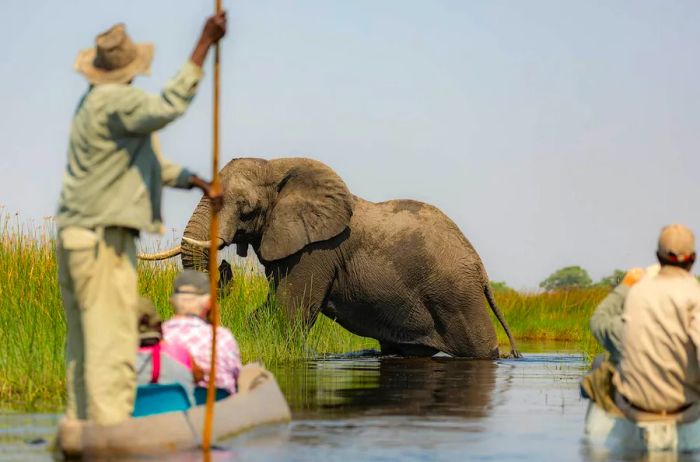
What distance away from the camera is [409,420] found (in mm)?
11664

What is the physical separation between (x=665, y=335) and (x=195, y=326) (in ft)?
9.39

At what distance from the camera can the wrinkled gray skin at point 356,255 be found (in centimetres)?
2034

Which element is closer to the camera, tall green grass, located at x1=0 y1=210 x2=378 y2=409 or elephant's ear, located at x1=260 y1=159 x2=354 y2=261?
tall green grass, located at x1=0 y1=210 x2=378 y2=409

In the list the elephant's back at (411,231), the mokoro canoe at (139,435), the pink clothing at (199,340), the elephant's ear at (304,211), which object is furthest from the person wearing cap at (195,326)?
the elephant's back at (411,231)

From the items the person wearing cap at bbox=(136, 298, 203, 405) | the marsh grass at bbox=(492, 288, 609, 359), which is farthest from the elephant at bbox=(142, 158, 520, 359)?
the person wearing cap at bbox=(136, 298, 203, 405)

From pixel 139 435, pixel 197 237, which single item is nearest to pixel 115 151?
pixel 139 435

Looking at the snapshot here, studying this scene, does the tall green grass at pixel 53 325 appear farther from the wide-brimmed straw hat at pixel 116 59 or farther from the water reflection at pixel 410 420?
the wide-brimmed straw hat at pixel 116 59

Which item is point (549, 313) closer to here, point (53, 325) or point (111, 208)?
point (53, 325)

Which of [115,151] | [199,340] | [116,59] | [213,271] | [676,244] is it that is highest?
[116,59]

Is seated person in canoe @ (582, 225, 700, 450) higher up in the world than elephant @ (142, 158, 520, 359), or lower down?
lower down

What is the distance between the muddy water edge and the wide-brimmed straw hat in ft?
7.48

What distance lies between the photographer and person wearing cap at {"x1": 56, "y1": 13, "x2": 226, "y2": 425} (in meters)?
9.42

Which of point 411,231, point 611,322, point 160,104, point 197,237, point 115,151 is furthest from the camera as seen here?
point 411,231

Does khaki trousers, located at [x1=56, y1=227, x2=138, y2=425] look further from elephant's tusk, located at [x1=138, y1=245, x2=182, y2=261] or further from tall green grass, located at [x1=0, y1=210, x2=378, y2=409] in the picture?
elephant's tusk, located at [x1=138, y1=245, x2=182, y2=261]
